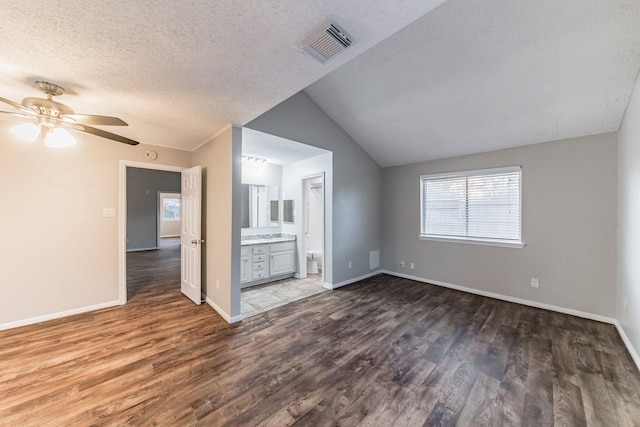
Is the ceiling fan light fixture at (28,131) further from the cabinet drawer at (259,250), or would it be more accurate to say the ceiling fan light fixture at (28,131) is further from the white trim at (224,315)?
the cabinet drawer at (259,250)

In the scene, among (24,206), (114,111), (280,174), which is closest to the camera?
(114,111)

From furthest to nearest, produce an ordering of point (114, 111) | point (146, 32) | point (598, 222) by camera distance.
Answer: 1. point (598, 222)
2. point (114, 111)
3. point (146, 32)

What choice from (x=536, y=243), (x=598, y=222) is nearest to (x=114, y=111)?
(x=536, y=243)

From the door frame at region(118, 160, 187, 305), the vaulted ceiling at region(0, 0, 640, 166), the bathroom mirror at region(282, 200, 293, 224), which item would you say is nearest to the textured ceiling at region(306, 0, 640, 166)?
the vaulted ceiling at region(0, 0, 640, 166)

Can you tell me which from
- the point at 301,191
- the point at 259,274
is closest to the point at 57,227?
the point at 259,274

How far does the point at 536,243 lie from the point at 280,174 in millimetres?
4527

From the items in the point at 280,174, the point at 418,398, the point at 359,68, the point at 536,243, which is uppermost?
the point at 359,68

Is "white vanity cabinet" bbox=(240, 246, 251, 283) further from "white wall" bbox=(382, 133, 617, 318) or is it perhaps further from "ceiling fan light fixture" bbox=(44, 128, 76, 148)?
"white wall" bbox=(382, 133, 617, 318)

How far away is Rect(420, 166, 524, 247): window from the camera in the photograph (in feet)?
12.2

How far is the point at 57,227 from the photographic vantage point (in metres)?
3.05

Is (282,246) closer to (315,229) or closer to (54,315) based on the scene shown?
(315,229)

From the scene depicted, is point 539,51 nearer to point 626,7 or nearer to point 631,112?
point 626,7

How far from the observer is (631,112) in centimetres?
237

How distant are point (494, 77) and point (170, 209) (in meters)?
12.9
